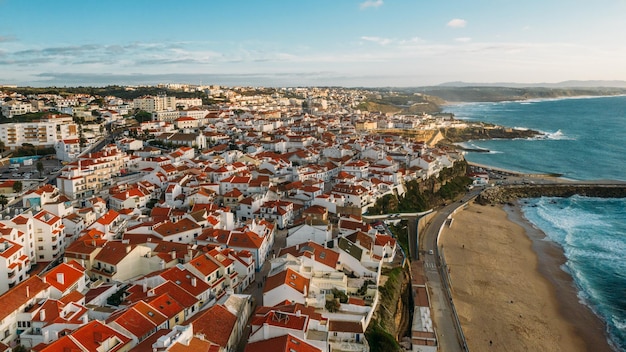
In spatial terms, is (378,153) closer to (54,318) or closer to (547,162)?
(547,162)

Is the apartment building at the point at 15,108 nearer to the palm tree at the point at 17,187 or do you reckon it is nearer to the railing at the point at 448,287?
the palm tree at the point at 17,187

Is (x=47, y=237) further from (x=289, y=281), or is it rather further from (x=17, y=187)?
(x=289, y=281)

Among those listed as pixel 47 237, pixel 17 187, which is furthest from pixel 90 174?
pixel 47 237

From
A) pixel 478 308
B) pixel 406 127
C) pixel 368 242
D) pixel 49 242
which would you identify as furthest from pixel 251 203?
pixel 406 127

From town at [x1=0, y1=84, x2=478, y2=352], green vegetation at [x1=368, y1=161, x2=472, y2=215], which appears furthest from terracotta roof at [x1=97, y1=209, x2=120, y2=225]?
green vegetation at [x1=368, y1=161, x2=472, y2=215]

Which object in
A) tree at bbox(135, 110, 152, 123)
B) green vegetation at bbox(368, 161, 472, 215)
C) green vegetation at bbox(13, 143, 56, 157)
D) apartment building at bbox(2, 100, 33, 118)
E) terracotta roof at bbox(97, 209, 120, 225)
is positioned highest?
apartment building at bbox(2, 100, 33, 118)

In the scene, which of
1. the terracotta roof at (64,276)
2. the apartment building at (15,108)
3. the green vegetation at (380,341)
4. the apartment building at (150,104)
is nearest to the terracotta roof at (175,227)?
the terracotta roof at (64,276)

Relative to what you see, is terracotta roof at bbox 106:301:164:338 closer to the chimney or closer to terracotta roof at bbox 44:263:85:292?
terracotta roof at bbox 44:263:85:292
